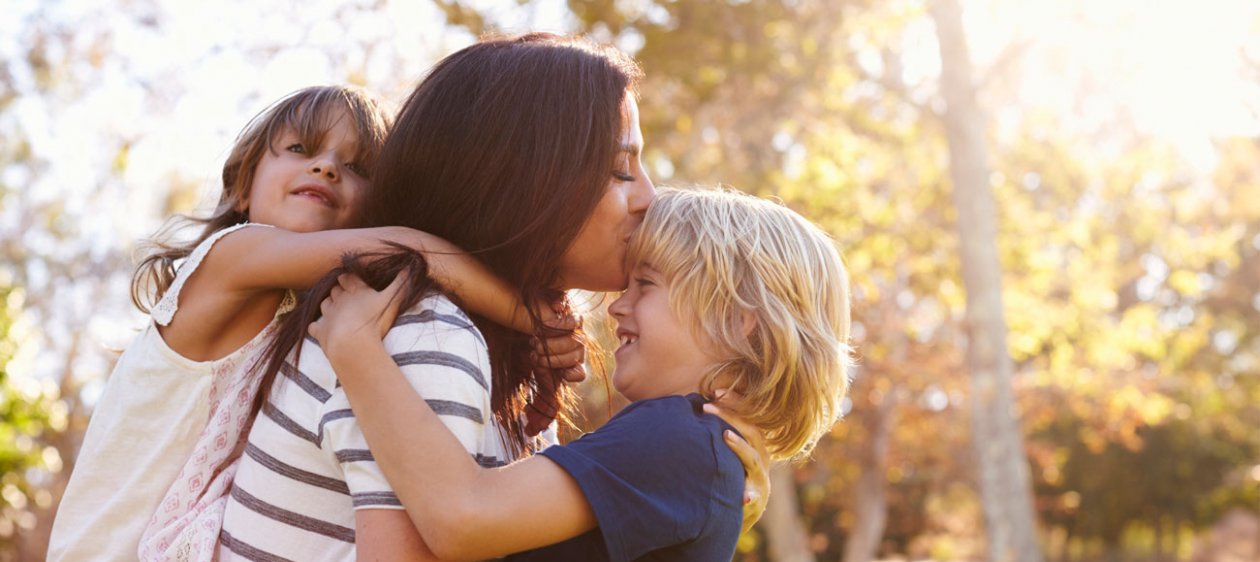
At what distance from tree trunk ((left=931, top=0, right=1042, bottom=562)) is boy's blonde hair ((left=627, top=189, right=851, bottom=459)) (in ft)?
25.5

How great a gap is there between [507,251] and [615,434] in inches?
15.1

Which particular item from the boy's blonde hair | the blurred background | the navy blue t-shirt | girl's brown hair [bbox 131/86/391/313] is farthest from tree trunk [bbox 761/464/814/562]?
the navy blue t-shirt

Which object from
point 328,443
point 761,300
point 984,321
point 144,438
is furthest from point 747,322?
point 984,321

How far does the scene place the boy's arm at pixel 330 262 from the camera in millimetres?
1860

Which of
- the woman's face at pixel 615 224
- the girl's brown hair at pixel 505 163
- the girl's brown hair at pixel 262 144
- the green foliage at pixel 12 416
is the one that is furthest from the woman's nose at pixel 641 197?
the green foliage at pixel 12 416

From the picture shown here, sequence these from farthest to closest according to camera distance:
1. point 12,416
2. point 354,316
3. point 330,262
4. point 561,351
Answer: point 12,416
point 561,351
point 330,262
point 354,316

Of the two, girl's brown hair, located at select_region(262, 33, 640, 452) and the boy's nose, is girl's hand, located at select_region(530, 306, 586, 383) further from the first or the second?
the boy's nose

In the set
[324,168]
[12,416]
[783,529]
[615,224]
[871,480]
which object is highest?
[324,168]

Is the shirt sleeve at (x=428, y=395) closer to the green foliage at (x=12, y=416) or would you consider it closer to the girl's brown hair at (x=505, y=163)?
the girl's brown hair at (x=505, y=163)

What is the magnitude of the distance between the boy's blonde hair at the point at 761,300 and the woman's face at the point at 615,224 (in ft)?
0.10

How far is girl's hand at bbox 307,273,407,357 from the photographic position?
5.49 ft

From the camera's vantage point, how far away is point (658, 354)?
79.2 inches

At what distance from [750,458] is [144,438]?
3.50 ft

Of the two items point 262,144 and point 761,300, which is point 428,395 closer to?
point 761,300
